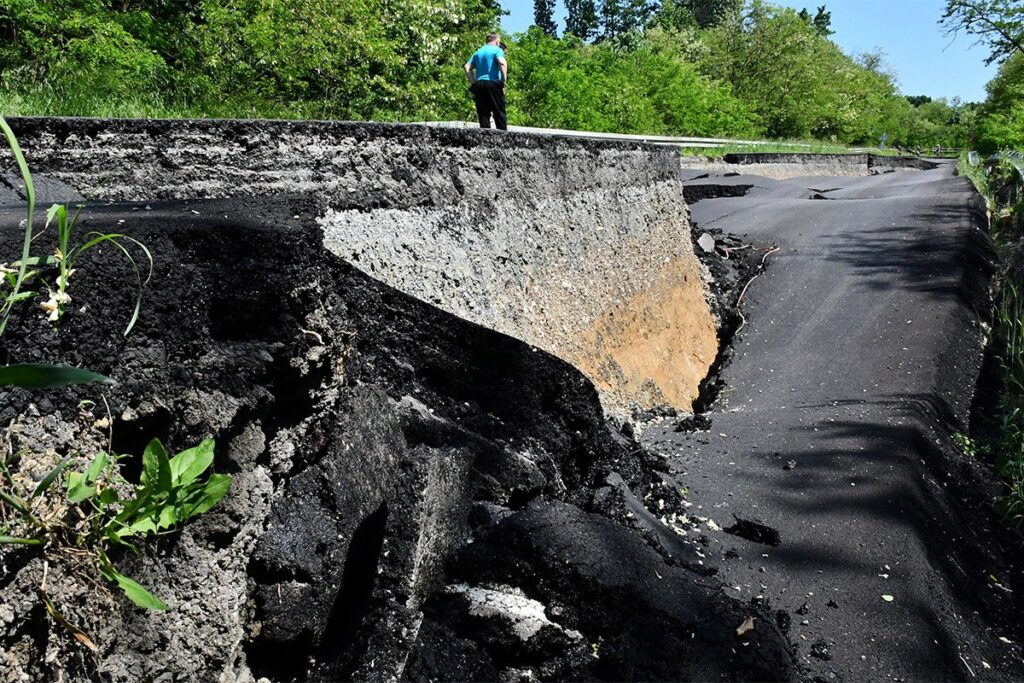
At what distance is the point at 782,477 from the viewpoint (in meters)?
4.77

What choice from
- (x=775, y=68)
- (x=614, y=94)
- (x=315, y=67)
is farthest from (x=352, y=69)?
(x=775, y=68)

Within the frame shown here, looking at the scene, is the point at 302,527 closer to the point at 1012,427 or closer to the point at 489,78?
the point at 1012,427

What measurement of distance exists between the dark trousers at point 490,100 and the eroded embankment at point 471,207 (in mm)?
1486

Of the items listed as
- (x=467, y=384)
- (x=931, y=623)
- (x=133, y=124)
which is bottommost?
(x=931, y=623)

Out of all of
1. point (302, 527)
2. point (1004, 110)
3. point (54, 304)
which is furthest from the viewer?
point (1004, 110)

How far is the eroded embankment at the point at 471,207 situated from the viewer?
11.5 ft

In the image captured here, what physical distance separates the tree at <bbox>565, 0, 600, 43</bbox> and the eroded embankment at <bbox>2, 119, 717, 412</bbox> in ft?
173

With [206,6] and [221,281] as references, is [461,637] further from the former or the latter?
→ [206,6]

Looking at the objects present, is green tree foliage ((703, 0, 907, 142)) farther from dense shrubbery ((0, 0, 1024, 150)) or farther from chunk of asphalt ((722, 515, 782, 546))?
chunk of asphalt ((722, 515, 782, 546))

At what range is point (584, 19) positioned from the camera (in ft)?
184

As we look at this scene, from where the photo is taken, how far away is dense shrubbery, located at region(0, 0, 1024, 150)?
7.11 meters

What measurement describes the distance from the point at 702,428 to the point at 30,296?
14.2 ft

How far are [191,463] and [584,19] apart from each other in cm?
5886

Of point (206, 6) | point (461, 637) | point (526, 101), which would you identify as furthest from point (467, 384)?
point (526, 101)
